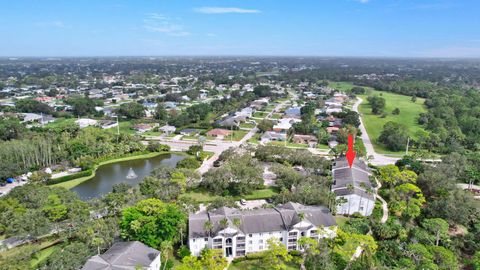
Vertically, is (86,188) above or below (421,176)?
below

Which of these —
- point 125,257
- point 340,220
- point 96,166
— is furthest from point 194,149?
point 125,257

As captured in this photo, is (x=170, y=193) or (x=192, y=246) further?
(x=170, y=193)

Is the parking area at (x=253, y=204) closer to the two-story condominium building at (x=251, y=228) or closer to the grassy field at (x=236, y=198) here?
the grassy field at (x=236, y=198)

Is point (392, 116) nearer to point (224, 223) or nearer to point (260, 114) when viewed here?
point (260, 114)

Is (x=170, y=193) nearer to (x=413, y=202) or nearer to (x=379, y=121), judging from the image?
(x=413, y=202)

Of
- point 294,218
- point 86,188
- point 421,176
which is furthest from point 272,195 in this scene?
point 86,188

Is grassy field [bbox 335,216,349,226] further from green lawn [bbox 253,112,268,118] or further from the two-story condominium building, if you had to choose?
green lawn [bbox 253,112,268,118]
